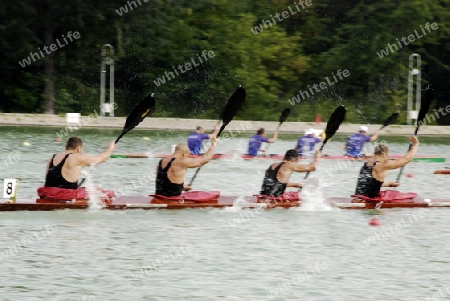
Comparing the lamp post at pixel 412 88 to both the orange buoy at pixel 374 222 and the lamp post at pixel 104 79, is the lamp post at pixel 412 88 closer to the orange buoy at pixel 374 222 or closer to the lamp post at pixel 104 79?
the lamp post at pixel 104 79

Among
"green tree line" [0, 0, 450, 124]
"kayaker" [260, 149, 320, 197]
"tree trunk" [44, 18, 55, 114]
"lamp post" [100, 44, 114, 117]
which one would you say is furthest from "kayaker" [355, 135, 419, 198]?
"tree trunk" [44, 18, 55, 114]

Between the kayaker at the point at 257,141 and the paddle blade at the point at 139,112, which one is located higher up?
the paddle blade at the point at 139,112

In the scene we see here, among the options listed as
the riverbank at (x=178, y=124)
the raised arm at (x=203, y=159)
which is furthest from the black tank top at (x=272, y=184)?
the riverbank at (x=178, y=124)

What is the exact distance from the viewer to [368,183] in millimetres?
18797

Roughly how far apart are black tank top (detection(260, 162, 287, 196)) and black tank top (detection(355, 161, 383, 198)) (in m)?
A: 1.46

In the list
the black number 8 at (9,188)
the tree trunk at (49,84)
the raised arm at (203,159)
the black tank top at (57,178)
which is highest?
the tree trunk at (49,84)

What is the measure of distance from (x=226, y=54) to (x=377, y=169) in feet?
103

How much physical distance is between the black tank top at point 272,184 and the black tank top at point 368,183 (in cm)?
146

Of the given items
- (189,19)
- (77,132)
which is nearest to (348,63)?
(189,19)

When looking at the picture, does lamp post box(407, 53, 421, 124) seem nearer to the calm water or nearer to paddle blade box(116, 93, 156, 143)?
the calm water

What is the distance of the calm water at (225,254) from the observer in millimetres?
12922

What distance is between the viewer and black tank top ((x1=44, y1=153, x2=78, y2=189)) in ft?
56.3

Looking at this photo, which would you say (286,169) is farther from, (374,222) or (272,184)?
(374,222)

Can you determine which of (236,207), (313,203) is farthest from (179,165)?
(313,203)
